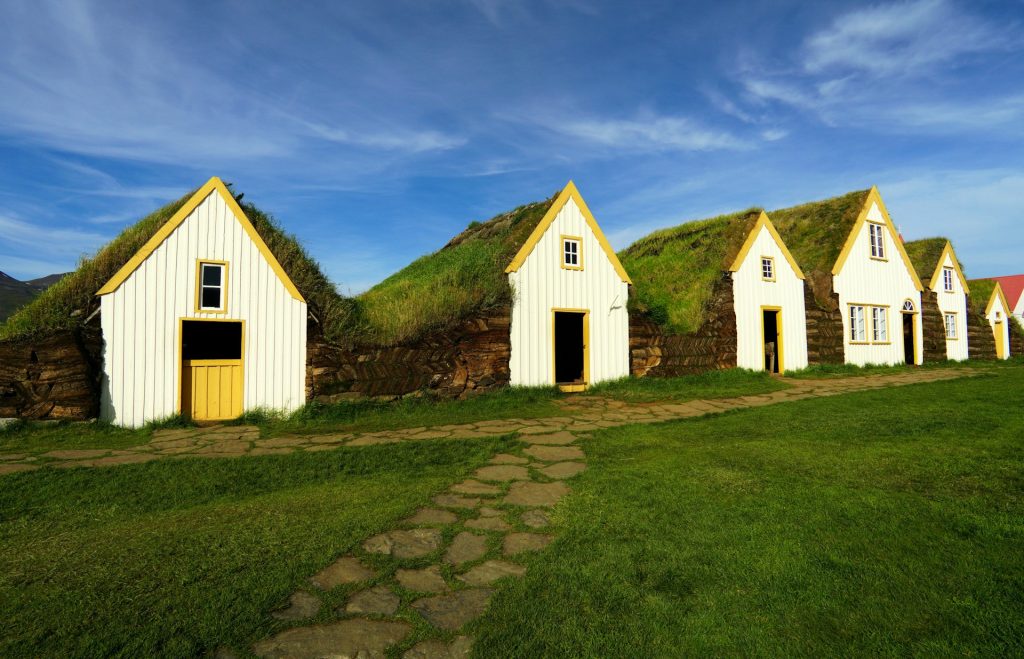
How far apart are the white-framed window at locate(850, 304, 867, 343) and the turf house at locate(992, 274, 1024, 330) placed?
30608 mm

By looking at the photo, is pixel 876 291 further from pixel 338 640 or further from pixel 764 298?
pixel 338 640

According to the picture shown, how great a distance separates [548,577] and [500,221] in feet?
51.6

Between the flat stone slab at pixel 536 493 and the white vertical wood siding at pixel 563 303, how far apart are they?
801 cm

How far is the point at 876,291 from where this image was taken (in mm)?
22250

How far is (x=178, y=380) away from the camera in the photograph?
441 inches

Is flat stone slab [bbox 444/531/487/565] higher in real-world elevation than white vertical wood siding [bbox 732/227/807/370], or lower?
lower

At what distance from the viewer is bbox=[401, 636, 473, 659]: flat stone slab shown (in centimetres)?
278

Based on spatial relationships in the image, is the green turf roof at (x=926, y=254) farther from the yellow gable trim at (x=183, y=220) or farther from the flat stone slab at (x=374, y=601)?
the flat stone slab at (x=374, y=601)

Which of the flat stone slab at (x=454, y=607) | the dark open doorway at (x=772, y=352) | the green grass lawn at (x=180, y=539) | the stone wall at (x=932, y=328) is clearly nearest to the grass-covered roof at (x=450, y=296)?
the green grass lawn at (x=180, y=539)

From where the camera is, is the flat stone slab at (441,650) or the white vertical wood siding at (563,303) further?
the white vertical wood siding at (563,303)

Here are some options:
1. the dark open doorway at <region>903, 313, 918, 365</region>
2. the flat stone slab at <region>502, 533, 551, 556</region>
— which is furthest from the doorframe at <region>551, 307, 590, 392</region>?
the dark open doorway at <region>903, 313, 918, 365</region>

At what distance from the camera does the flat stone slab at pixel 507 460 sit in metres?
7.20

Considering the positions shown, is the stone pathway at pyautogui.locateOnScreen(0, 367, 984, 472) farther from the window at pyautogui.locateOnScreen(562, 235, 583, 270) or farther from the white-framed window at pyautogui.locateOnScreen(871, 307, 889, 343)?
the white-framed window at pyautogui.locateOnScreen(871, 307, 889, 343)

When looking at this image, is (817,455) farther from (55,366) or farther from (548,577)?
(55,366)
